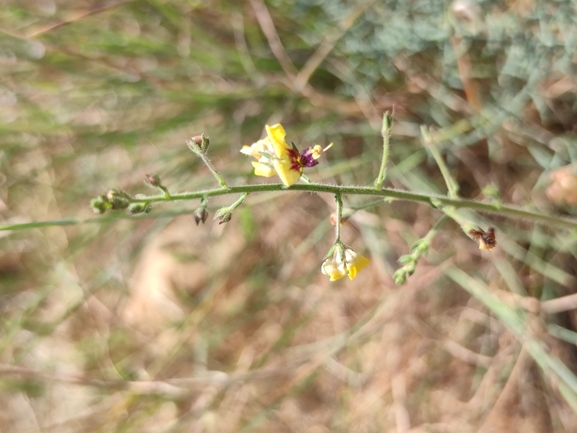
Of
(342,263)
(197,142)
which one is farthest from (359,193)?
(197,142)

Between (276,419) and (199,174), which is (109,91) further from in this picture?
(276,419)

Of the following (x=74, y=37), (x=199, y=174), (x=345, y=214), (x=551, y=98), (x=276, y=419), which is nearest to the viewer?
(x=345, y=214)

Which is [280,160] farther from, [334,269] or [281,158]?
[334,269]

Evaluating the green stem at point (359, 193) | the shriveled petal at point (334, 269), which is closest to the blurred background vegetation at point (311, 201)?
the green stem at point (359, 193)

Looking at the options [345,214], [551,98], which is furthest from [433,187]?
[345,214]

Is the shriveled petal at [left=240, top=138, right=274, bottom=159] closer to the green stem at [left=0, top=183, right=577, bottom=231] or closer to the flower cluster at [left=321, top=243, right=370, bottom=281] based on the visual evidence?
the green stem at [left=0, top=183, right=577, bottom=231]

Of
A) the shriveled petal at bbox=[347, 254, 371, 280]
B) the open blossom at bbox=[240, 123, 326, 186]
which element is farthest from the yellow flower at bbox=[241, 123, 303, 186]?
the shriveled petal at bbox=[347, 254, 371, 280]
